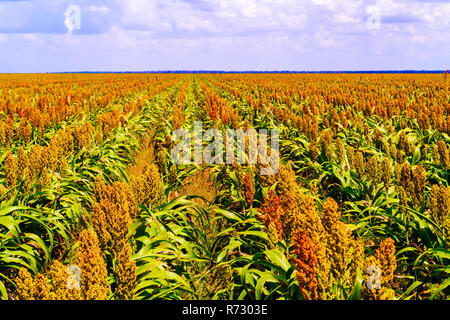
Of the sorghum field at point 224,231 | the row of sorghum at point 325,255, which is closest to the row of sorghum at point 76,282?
the sorghum field at point 224,231

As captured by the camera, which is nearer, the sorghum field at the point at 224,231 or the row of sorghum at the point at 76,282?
the row of sorghum at the point at 76,282

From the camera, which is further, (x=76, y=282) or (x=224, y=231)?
(x=224, y=231)

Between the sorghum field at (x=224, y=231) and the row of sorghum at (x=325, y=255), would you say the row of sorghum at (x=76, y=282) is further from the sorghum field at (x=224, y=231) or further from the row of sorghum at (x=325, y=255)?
the row of sorghum at (x=325, y=255)

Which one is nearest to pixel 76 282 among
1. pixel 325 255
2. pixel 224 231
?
pixel 325 255

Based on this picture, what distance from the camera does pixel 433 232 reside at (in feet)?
10.7

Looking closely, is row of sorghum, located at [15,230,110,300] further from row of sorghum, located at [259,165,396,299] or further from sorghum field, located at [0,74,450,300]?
row of sorghum, located at [259,165,396,299]

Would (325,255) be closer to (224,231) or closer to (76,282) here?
(76,282)

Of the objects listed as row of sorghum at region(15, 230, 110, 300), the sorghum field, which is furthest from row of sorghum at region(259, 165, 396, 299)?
row of sorghum at region(15, 230, 110, 300)

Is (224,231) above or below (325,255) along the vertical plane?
below

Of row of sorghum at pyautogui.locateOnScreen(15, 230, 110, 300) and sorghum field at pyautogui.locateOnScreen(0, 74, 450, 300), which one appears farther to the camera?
sorghum field at pyautogui.locateOnScreen(0, 74, 450, 300)
